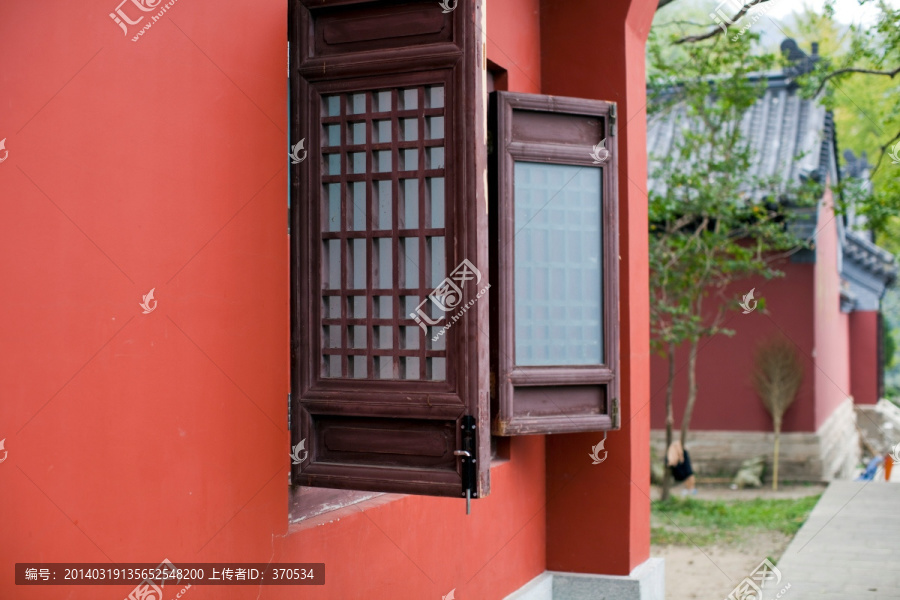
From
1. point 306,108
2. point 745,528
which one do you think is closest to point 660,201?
point 745,528

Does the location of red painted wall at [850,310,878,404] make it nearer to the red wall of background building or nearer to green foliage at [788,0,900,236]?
the red wall of background building

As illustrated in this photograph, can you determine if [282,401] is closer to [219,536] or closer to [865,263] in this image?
[219,536]

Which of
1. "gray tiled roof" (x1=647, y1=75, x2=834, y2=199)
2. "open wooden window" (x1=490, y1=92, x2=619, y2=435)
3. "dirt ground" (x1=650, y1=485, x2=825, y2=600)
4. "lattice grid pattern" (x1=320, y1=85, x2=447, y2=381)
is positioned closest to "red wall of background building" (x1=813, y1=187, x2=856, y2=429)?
"gray tiled roof" (x1=647, y1=75, x2=834, y2=199)

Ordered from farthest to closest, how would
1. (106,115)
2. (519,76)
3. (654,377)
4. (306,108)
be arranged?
(654,377) < (519,76) < (306,108) < (106,115)

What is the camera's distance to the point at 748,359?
503 inches

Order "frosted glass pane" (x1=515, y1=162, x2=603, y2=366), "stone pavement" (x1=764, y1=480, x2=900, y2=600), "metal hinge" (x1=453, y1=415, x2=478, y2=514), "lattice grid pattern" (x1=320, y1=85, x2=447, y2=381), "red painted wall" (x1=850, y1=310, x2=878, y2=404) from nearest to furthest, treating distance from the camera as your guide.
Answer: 1. "metal hinge" (x1=453, y1=415, x2=478, y2=514)
2. "lattice grid pattern" (x1=320, y1=85, x2=447, y2=381)
3. "frosted glass pane" (x1=515, y1=162, x2=603, y2=366)
4. "stone pavement" (x1=764, y1=480, x2=900, y2=600)
5. "red painted wall" (x1=850, y1=310, x2=878, y2=404)

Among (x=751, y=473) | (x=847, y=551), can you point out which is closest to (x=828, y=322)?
(x=751, y=473)

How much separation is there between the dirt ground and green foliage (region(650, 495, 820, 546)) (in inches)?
8.4

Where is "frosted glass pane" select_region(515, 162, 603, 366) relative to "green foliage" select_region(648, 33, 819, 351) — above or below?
below

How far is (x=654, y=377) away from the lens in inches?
523

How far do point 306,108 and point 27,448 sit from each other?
1.54 meters

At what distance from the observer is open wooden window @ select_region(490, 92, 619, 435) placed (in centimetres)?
489

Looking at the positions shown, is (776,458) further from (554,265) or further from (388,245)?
(388,245)

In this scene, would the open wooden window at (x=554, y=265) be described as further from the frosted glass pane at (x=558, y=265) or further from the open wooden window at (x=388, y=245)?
the open wooden window at (x=388, y=245)
